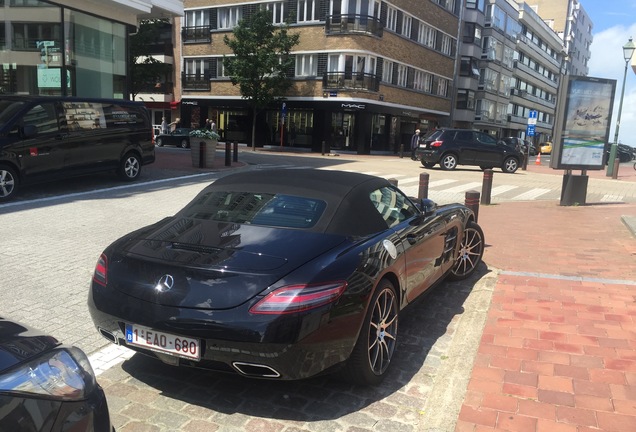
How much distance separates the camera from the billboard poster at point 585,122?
39.1ft

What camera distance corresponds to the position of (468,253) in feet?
20.1

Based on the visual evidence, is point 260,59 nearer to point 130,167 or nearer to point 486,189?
point 130,167

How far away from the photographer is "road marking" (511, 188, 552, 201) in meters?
14.6

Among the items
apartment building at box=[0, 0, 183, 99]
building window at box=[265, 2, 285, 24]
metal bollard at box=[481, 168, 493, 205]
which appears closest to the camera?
metal bollard at box=[481, 168, 493, 205]

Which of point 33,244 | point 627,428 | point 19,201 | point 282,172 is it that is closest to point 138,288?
point 282,172

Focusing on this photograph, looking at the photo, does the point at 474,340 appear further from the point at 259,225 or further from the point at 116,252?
the point at 116,252

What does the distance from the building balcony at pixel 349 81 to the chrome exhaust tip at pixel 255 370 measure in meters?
33.9

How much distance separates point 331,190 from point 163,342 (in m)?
1.67

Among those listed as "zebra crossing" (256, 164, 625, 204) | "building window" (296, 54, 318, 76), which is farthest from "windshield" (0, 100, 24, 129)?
"building window" (296, 54, 318, 76)

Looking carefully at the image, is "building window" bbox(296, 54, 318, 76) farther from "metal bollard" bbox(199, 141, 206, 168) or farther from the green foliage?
"metal bollard" bbox(199, 141, 206, 168)

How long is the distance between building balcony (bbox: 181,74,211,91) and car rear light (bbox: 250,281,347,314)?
134 feet

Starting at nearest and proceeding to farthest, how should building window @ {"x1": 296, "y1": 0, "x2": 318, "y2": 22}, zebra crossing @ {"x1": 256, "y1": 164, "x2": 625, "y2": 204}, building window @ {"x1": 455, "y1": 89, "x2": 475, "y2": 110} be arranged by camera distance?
zebra crossing @ {"x1": 256, "y1": 164, "x2": 625, "y2": 204} → building window @ {"x1": 296, "y1": 0, "x2": 318, "y2": 22} → building window @ {"x1": 455, "y1": 89, "x2": 475, "y2": 110}

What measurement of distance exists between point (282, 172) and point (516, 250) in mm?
4494

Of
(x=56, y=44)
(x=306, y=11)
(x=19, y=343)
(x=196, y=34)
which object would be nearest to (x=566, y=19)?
(x=306, y=11)
